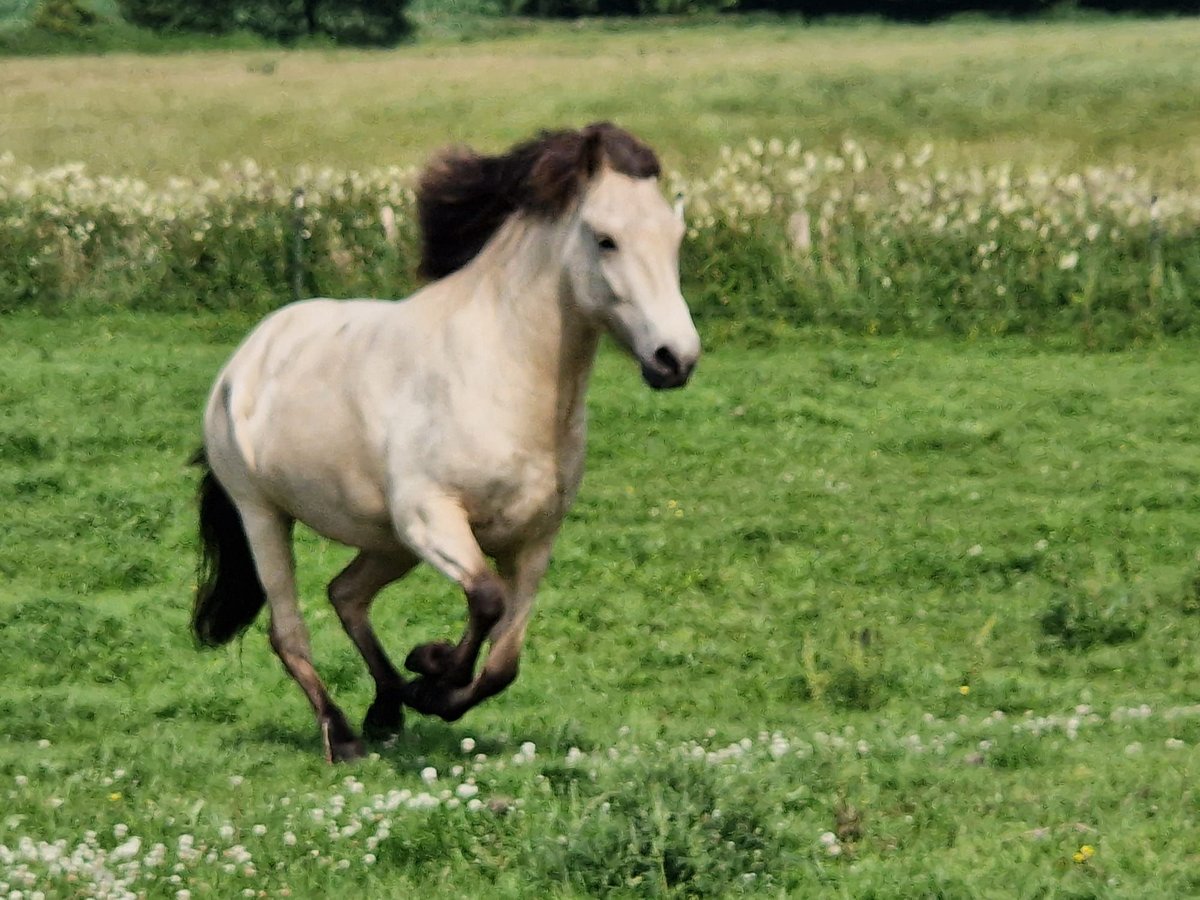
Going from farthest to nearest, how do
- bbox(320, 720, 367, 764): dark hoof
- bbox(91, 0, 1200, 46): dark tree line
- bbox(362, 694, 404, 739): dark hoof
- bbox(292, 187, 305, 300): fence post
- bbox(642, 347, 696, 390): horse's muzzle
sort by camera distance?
bbox(91, 0, 1200, 46): dark tree line < bbox(292, 187, 305, 300): fence post < bbox(362, 694, 404, 739): dark hoof < bbox(320, 720, 367, 764): dark hoof < bbox(642, 347, 696, 390): horse's muzzle

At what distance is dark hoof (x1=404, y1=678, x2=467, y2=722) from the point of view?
22.7ft

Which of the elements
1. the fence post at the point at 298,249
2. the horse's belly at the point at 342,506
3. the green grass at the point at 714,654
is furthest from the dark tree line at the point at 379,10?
the horse's belly at the point at 342,506

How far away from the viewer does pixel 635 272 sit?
249 inches

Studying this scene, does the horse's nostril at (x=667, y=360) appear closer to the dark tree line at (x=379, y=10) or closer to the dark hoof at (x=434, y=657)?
the dark hoof at (x=434, y=657)

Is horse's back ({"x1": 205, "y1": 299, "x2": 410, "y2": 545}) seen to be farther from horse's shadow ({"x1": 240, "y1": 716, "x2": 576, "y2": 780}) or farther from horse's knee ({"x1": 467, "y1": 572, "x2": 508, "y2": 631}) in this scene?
horse's shadow ({"x1": 240, "y1": 716, "x2": 576, "y2": 780})

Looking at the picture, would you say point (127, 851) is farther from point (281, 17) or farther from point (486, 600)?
point (281, 17)

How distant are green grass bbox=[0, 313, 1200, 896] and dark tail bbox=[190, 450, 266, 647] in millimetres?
492

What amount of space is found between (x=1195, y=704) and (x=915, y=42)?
48.8 meters

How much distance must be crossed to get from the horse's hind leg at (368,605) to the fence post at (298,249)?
11.7 m

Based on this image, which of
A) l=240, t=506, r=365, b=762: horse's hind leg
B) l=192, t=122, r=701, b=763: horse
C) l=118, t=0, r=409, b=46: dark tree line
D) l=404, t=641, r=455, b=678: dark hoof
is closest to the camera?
l=192, t=122, r=701, b=763: horse

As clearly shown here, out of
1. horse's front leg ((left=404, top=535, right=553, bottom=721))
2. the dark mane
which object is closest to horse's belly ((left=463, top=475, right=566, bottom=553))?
horse's front leg ((left=404, top=535, right=553, bottom=721))

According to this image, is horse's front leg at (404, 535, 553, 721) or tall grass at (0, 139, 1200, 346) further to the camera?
tall grass at (0, 139, 1200, 346)

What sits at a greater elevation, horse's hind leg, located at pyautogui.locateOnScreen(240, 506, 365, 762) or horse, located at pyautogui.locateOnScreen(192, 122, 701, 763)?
horse, located at pyautogui.locateOnScreen(192, 122, 701, 763)

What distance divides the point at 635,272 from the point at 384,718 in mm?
2452
